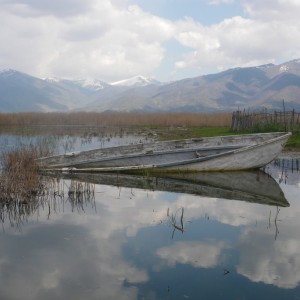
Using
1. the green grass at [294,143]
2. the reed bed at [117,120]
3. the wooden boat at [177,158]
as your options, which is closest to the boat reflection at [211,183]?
the wooden boat at [177,158]

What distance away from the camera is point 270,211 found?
10.2 m

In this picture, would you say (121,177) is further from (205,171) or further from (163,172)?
(205,171)

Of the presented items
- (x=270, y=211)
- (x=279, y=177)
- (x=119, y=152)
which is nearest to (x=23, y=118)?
(x=119, y=152)

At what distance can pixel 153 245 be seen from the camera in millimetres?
7793

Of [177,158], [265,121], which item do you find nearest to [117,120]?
[265,121]

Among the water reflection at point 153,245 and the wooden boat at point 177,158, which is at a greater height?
the wooden boat at point 177,158

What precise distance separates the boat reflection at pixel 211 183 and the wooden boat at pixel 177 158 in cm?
28

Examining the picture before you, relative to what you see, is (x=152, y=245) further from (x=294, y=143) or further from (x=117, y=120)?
(x=117, y=120)

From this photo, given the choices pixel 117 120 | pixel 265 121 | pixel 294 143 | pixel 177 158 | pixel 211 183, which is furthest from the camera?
pixel 117 120

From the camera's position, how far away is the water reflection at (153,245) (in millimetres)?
6211

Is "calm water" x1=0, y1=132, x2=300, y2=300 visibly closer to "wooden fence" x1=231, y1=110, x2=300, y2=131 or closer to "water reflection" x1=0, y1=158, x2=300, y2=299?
"water reflection" x1=0, y1=158, x2=300, y2=299

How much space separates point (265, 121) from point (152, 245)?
2307 cm

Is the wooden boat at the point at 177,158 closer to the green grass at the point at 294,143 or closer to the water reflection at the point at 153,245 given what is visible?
the water reflection at the point at 153,245

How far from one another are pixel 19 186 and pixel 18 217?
1265 millimetres
